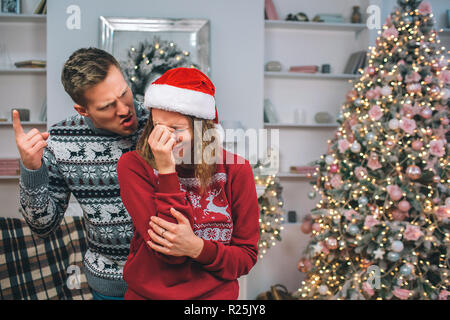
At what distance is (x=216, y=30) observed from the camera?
319 centimetres

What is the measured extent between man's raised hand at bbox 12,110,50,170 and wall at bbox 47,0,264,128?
242cm

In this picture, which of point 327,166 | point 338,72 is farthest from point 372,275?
point 338,72

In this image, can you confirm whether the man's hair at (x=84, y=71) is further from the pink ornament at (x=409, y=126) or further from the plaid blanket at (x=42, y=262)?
the pink ornament at (x=409, y=126)

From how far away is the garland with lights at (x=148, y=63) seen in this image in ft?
8.59

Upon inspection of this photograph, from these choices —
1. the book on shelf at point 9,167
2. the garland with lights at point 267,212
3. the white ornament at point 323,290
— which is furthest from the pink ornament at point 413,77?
the book on shelf at point 9,167

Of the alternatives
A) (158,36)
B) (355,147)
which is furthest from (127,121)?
(158,36)

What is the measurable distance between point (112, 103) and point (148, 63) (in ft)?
5.99

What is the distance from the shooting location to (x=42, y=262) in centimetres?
191

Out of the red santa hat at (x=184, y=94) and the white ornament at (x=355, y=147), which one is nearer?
the red santa hat at (x=184, y=94)

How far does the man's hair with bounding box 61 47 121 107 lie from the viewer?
0.92 metres

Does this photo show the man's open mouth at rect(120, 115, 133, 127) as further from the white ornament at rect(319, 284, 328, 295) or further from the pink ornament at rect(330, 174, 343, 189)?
the white ornament at rect(319, 284, 328, 295)

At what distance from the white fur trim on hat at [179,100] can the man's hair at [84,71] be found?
0.20m

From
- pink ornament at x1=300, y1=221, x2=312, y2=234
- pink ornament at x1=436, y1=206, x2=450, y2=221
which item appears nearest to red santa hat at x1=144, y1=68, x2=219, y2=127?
pink ornament at x1=436, y1=206, x2=450, y2=221
